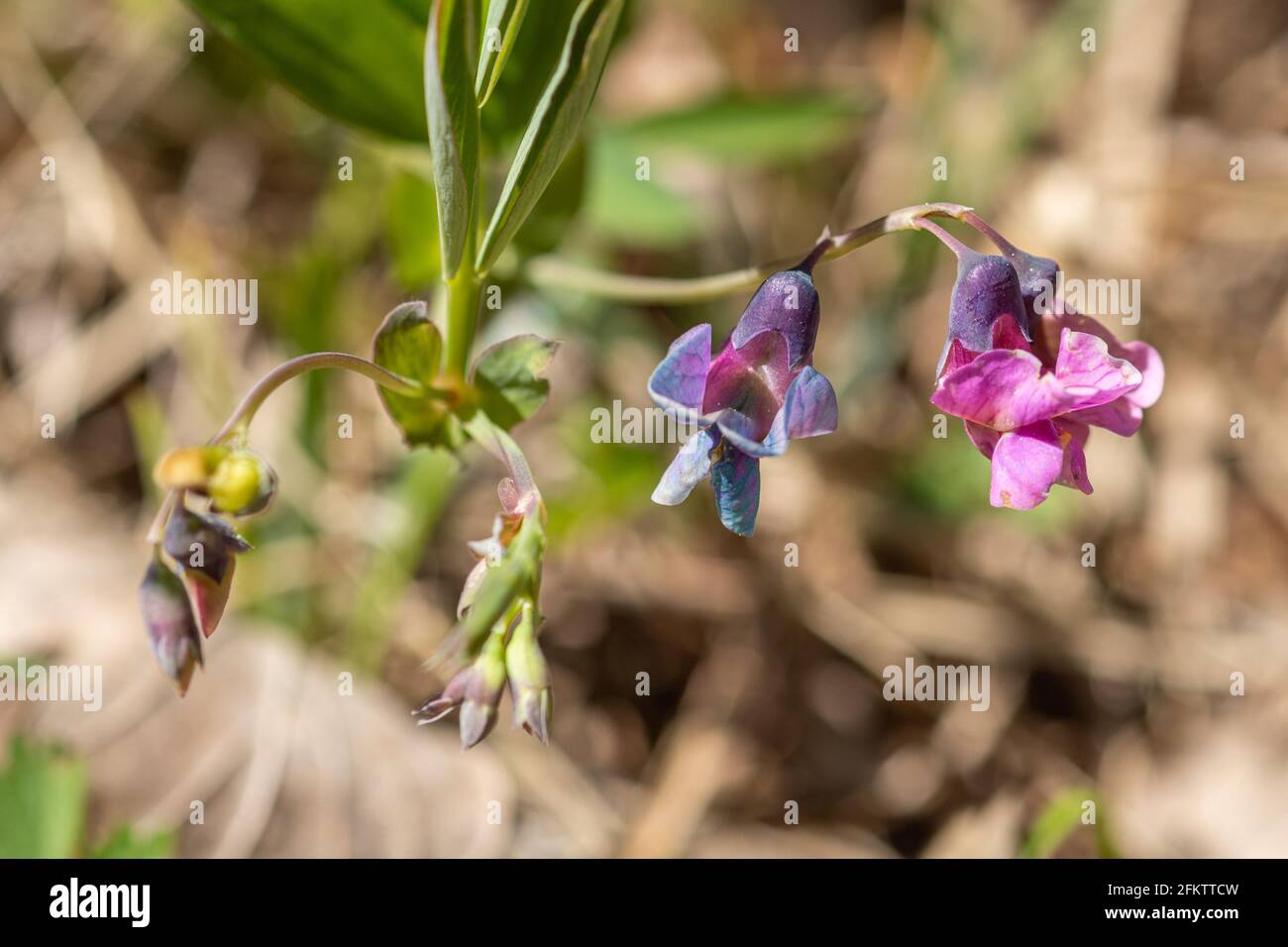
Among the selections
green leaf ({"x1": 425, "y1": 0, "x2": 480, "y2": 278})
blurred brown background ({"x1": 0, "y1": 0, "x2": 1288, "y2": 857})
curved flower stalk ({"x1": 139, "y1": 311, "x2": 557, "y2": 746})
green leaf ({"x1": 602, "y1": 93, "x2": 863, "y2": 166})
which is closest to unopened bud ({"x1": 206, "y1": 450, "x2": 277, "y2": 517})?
curved flower stalk ({"x1": 139, "y1": 311, "x2": 557, "y2": 746})

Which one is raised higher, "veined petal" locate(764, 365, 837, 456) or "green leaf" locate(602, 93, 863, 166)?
Result: "green leaf" locate(602, 93, 863, 166)

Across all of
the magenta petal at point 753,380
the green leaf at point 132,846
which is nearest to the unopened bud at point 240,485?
the magenta petal at point 753,380

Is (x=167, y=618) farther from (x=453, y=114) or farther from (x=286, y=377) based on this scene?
(x=453, y=114)

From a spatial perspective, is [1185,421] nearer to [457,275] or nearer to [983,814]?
[983,814]

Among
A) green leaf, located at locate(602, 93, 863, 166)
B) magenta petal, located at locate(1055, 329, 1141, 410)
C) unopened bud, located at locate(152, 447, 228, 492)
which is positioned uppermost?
green leaf, located at locate(602, 93, 863, 166)

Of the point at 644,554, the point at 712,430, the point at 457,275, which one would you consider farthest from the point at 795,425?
the point at 644,554

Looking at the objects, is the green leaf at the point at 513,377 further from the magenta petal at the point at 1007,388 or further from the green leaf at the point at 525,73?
the magenta petal at the point at 1007,388

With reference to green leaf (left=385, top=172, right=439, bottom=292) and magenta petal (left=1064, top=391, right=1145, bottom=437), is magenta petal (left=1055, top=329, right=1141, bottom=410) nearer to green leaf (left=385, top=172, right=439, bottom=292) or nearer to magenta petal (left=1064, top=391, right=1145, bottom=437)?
magenta petal (left=1064, top=391, right=1145, bottom=437)
